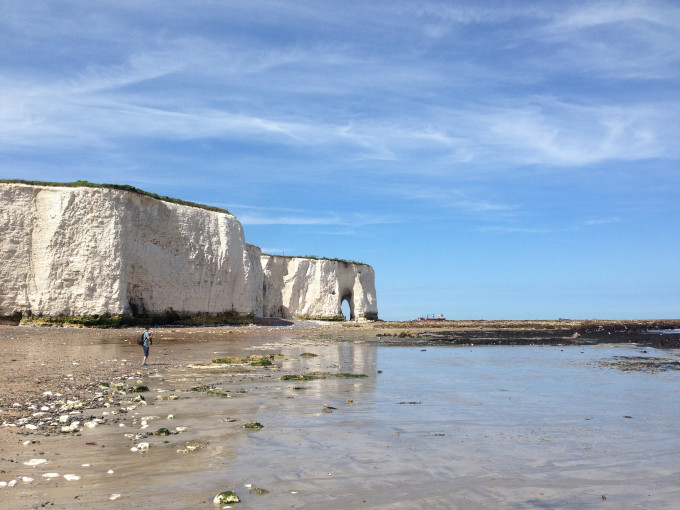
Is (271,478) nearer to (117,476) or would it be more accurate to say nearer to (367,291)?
(117,476)

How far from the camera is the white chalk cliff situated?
30797 mm

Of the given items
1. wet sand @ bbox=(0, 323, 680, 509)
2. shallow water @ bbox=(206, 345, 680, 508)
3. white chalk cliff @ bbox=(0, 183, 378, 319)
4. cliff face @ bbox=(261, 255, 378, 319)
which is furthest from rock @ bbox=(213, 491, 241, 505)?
cliff face @ bbox=(261, 255, 378, 319)

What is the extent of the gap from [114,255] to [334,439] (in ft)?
91.2

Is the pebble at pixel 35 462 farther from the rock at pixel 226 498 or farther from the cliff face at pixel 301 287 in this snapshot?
the cliff face at pixel 301 287

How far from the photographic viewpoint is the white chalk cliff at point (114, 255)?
3080cm

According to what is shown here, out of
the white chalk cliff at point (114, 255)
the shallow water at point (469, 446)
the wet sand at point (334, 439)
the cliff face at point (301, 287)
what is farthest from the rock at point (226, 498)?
the cliff face at point (301, 287)

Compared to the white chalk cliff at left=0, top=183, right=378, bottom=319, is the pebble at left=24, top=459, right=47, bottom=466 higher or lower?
lower

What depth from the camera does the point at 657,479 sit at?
236 inches

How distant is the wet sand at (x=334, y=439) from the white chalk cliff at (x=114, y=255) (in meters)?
17.0

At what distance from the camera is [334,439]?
24.5 ft

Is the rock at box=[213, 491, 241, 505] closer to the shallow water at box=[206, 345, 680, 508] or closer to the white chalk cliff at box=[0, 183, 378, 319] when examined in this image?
the shallow water at box=[206, 345, 680, 508]

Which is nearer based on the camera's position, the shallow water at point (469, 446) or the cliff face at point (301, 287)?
the shallow water at point (469, 446)

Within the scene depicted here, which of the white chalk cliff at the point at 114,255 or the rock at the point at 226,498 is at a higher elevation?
the white chalk cliff at the point at 114,255

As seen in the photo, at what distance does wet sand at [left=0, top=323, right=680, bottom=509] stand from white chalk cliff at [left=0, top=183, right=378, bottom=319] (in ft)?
55.7
